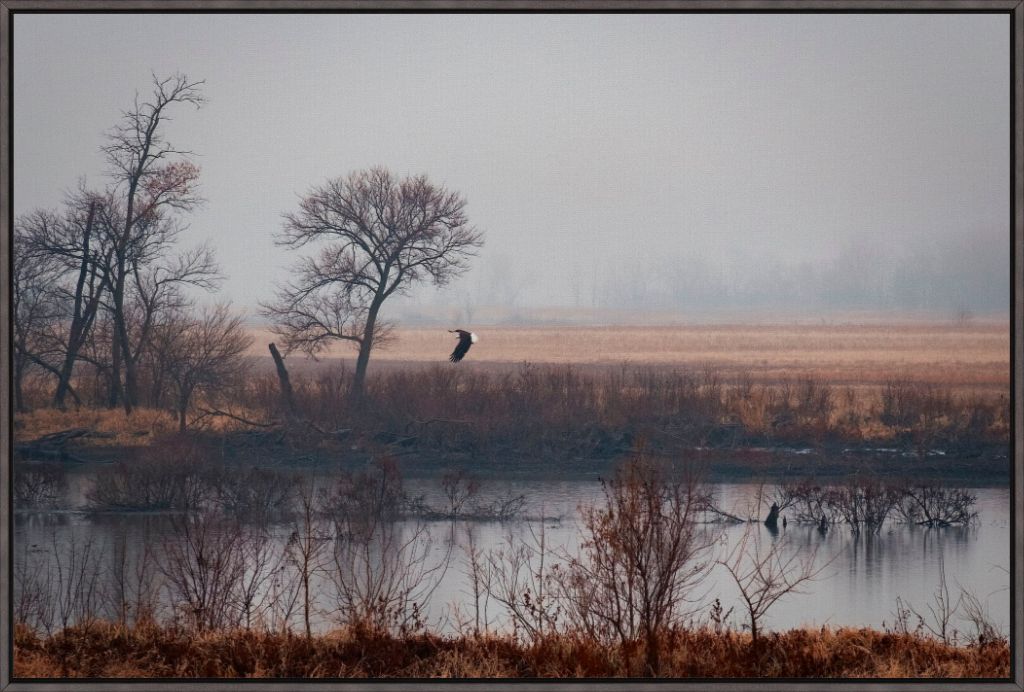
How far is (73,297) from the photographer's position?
3059cm

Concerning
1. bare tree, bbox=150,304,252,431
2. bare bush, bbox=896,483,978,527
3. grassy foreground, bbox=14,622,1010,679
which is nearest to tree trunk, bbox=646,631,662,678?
grassy foreground, bbox=14,622,1010,679

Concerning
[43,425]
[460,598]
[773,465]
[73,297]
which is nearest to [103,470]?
[43,425]

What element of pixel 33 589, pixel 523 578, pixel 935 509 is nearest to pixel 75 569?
pixel 33 589

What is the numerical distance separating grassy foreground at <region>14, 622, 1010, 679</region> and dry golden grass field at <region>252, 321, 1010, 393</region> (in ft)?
77.7

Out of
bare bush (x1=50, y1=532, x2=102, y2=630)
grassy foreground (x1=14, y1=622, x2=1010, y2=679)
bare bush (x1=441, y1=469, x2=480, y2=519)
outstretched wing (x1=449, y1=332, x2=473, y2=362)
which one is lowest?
bare bush (x1=50, y1=532, x2=102, y2=630)

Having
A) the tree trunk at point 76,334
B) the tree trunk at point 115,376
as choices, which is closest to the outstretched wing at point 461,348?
the tree trunk at point 115,376

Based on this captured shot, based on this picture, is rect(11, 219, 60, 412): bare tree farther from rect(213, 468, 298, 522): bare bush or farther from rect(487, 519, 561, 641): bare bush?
rect(487, 519, 561, 641): bare bush

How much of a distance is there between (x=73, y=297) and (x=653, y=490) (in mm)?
25764

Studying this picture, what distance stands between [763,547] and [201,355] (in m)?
17.4

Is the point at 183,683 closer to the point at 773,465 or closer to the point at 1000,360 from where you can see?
the point at 773,465

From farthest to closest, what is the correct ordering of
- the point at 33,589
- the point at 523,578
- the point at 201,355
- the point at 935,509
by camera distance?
the point at 201,355, the point at 935,509, the point at 523,578, the point at 33,589

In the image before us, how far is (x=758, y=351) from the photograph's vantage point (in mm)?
55625

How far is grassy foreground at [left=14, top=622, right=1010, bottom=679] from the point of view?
8.51 meters

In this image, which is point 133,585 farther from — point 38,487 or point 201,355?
point 201,355
